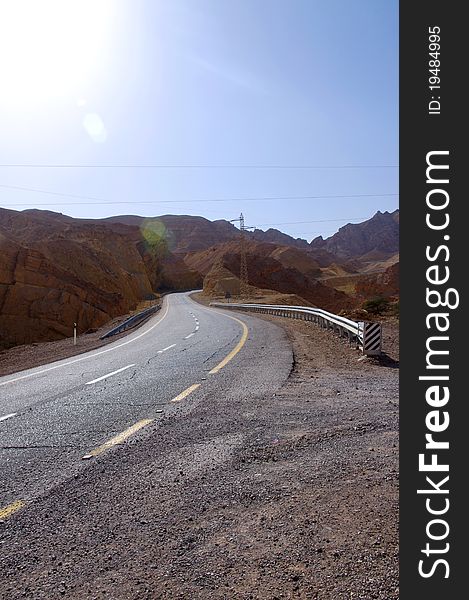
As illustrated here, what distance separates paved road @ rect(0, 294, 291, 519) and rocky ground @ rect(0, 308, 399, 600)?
0.42 m

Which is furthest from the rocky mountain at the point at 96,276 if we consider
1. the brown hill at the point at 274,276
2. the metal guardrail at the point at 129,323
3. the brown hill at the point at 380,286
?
the metal guardrail at the point at 129,323

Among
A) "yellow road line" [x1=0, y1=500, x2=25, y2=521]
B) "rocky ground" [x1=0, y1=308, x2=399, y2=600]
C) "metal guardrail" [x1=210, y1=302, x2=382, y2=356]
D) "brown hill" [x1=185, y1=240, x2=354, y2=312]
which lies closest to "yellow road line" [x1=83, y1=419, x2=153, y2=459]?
"rocky ground" [x1=0, y1=308, x2=399, y2=600]

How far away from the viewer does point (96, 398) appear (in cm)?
865

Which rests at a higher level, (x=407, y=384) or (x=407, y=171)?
(x=407, y=171)

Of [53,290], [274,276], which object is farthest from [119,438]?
[274,276]

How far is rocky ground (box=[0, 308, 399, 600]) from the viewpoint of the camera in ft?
9.16

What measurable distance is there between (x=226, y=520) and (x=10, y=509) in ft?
5.35

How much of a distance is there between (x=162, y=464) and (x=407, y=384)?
2.59 meters

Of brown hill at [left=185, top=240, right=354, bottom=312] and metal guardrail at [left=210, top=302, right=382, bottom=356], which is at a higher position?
brown hill at [left=185, top=240, right=354, bottom=312]

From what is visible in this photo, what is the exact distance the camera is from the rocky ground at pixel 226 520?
2.79 metres

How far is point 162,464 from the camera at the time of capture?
484cm

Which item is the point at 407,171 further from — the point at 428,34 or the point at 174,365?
the point at 174,365

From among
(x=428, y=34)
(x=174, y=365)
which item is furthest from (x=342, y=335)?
(x=428, y=34)

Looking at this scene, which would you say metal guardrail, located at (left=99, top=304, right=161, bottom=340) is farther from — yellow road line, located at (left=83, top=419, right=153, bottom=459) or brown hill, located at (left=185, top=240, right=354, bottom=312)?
brown hill, located at (left=185, top=240, right=354, bottom=312)
